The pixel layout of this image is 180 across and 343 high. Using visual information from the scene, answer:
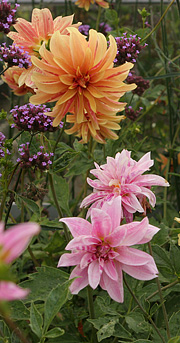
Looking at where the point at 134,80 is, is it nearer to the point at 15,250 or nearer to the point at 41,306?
the point at 41,306

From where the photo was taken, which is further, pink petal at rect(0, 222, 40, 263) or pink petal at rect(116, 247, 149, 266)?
pink petal at rect(116, 247, 149, 266)

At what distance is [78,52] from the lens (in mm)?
625

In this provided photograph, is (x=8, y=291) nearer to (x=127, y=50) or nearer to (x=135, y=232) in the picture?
(x=135, y=232)

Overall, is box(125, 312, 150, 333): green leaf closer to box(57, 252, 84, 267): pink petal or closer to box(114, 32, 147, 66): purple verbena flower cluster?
box(57, 252, 84, 267): pink petal

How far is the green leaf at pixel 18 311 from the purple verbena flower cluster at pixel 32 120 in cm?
27

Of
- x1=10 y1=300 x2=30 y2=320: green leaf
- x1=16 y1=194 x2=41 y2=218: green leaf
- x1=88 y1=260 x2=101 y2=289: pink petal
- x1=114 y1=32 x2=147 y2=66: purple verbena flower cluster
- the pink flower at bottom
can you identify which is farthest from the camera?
x1=114 y1=32 x2=147 y2=66: purple verbena flower cluster

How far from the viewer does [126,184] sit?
0.49 metres

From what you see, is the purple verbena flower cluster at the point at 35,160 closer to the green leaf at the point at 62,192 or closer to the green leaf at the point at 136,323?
the green leaf at the point at 62,192

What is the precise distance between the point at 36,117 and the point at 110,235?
32 centimetres

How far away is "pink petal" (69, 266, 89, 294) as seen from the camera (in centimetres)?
43

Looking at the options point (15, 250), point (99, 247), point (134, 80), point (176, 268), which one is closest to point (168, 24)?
point (134, 80)

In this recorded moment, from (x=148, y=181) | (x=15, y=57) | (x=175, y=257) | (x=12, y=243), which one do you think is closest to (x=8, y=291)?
(x=12, y=243)

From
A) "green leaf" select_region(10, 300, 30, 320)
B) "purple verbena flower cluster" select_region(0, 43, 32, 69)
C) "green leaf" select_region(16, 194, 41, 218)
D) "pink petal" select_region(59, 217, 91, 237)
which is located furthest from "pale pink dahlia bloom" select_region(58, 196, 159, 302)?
"purple verbena flower cluster" select_region(0, 43, 32, 69)

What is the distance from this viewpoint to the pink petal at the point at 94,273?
0.40 meters
